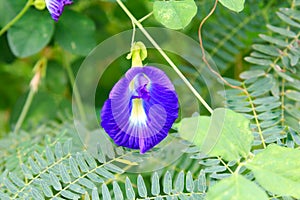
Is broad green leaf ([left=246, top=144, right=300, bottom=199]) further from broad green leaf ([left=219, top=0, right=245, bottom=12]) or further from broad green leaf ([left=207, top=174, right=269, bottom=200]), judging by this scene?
broad green leaf ([left=219, top=0, right=245, bottom=12])

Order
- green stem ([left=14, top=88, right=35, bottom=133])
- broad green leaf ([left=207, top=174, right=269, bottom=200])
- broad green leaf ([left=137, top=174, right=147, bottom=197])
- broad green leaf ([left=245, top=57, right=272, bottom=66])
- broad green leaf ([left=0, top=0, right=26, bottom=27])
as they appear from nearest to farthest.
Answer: broad green leaf ([left=207, top=174, right=269, bottom=200])
broad green leaf ([left=137, top=174, right=147, bottom=197])
broad green leaf ([left=245, top=57, right=272, bottom=66])
broad green leaf ([left=0, top=0, right=26, bottom=27])
green stem ([left=14, top=88, right=35, bottom=133])

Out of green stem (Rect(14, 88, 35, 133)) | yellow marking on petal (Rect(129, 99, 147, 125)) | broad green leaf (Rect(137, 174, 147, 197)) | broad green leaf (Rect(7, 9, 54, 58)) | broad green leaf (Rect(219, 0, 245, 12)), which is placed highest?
broad green leaf (Rect(7, 9, 54, 58))

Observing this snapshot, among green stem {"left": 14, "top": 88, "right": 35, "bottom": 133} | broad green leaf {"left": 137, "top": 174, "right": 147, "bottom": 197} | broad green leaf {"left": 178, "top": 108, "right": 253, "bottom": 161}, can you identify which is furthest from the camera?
green stem {"left": 14, "top": 88, "right": 35, "bottom": 133}

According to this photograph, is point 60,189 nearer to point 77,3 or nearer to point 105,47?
point 105,47

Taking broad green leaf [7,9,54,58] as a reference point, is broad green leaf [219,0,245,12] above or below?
below

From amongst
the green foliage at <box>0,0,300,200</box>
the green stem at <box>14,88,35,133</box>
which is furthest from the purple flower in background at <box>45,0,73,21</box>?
the green stem at <box>14,88,35,133</box>

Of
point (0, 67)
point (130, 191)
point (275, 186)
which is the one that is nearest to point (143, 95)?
point (130, 191)

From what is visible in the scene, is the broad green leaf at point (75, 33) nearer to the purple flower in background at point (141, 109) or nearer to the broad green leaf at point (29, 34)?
the broad green leaf at point (29, 34)
